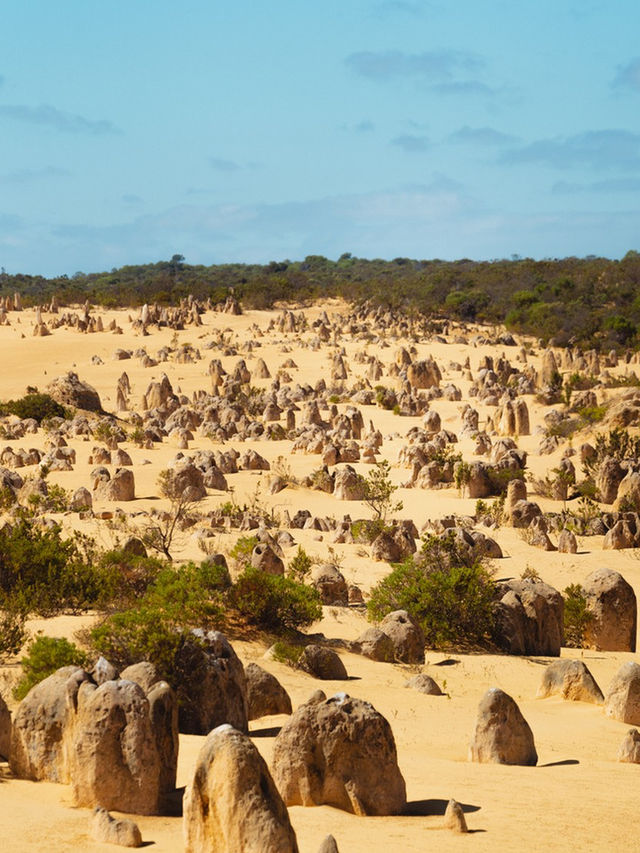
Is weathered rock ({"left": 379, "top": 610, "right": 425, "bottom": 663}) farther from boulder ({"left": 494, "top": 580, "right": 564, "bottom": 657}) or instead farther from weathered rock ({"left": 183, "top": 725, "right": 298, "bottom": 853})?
weathered rock ({"left": 183, "top": 725, "right": 298, "bottom": 853})

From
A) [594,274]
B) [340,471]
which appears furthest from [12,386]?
[594,274]

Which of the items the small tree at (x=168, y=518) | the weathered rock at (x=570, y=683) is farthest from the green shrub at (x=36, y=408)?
the weathered rock at (x=570, y=683)

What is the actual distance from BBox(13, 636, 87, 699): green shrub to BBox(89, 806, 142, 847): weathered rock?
260cm

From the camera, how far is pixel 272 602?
12219mm

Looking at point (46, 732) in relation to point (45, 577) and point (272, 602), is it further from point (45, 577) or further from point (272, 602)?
point (45, 577)

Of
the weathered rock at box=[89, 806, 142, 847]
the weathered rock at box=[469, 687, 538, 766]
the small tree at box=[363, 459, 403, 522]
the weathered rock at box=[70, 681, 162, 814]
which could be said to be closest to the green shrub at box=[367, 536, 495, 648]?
the weathered rock at box=[469, 687, 538, 766]

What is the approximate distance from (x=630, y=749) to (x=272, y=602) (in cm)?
472

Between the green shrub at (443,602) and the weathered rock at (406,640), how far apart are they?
2.51 ft

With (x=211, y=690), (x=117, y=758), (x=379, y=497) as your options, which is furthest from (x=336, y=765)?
(x=379, y=497)

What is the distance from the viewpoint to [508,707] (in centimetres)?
809

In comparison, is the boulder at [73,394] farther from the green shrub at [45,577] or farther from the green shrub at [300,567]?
the green shrub at [45,577]

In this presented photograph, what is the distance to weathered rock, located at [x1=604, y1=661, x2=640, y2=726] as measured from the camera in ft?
31.6

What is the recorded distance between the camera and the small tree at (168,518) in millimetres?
15977

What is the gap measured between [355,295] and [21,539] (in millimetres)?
51683
